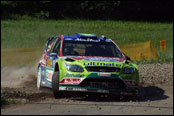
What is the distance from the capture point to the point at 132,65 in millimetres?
12008

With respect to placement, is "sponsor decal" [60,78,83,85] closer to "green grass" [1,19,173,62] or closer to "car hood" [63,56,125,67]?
"car hood" [63,56,125,67]

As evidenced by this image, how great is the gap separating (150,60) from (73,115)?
10938mm

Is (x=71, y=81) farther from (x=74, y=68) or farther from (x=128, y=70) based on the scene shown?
(x=128, y=70)

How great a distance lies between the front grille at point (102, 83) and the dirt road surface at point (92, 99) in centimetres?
34

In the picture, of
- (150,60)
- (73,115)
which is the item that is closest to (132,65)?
(73,115)

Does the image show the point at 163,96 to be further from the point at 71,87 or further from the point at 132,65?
the point at 71,87

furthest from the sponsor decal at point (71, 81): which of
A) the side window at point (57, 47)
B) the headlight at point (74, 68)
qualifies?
the side window at point (57, 47)

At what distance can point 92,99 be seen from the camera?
→ 11.7 m

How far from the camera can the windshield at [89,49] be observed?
12.5 m

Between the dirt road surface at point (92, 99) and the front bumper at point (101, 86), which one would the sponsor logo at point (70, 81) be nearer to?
the front bumper at point (101, 86)

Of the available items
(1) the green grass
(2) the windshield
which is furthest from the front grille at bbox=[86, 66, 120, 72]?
(1) the green grass

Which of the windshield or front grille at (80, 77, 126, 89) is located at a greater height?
the windshield

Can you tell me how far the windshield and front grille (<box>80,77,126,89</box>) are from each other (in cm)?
115

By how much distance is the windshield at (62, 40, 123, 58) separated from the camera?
41.1ft
